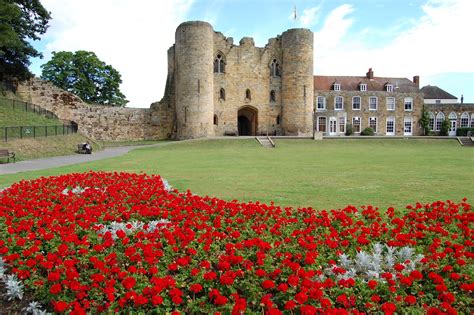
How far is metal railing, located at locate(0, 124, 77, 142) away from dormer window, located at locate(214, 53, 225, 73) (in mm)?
18793

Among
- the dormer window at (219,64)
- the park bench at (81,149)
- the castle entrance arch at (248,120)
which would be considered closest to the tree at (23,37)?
the park bench at (81,149)

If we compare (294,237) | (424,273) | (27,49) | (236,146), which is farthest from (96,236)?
(27,49)

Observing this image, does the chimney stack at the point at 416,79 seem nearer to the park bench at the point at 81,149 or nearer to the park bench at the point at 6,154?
the park bench at the point at 81,149

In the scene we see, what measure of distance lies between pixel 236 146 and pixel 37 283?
26.6 m

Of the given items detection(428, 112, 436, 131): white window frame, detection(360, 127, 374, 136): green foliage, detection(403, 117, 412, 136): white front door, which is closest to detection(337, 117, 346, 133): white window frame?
detection(360, 127, 374, 136): green foliage

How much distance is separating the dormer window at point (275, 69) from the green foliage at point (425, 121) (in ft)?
72.0

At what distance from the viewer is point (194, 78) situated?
37688 mm

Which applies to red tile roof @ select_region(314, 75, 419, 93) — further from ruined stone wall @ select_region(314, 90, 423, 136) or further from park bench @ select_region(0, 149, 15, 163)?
park bench @ select_region(0, 149, 15, 163)

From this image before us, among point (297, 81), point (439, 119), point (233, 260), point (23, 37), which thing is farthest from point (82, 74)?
point (233, 260)

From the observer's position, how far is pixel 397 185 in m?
9.90

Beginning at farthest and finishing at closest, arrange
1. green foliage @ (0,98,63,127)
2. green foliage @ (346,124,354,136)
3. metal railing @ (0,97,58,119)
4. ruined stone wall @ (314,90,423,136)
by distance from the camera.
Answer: ruined stone wall @ (314,90,423,136), green foliage @ (346,124,354,136), metal railing @ (0,97,58,119), green foliage @ (0,98,63,127)

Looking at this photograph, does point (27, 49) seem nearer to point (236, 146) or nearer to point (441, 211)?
point (236, 146)

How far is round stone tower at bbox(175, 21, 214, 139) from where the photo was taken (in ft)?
123

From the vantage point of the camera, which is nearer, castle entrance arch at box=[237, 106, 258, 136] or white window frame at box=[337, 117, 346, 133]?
castle entrance arch at box=[237, 106, 258, 136]
